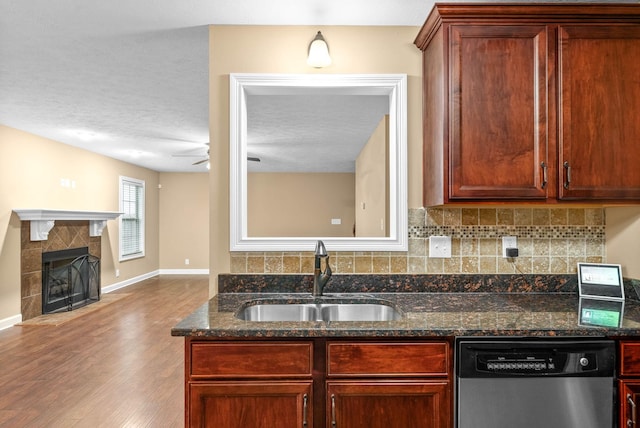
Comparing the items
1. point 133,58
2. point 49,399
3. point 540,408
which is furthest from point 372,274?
point 49,399

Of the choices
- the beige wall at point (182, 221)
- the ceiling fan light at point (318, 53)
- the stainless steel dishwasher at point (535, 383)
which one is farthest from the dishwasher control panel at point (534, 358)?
the beige wall at point (182, 221)

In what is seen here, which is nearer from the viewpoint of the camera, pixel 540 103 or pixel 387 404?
pixel 387 404

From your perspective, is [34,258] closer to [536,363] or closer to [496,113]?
[496,113]

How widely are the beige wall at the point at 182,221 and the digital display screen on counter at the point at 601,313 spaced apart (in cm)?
839

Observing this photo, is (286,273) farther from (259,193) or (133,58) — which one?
(259,193)

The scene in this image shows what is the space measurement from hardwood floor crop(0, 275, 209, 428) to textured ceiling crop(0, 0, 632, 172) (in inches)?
93.2

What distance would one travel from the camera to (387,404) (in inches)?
62.4

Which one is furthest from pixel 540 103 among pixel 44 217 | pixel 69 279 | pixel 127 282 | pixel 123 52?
pixel 127 282

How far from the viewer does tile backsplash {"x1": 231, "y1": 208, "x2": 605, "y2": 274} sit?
2258mm

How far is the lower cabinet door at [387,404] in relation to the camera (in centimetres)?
158

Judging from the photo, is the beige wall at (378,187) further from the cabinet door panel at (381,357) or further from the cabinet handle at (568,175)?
the cabinet door panel at (381,357)

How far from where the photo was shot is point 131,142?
5.98 m

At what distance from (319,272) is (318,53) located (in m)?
1.11

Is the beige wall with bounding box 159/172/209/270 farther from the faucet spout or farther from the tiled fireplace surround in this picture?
the faucet spout
